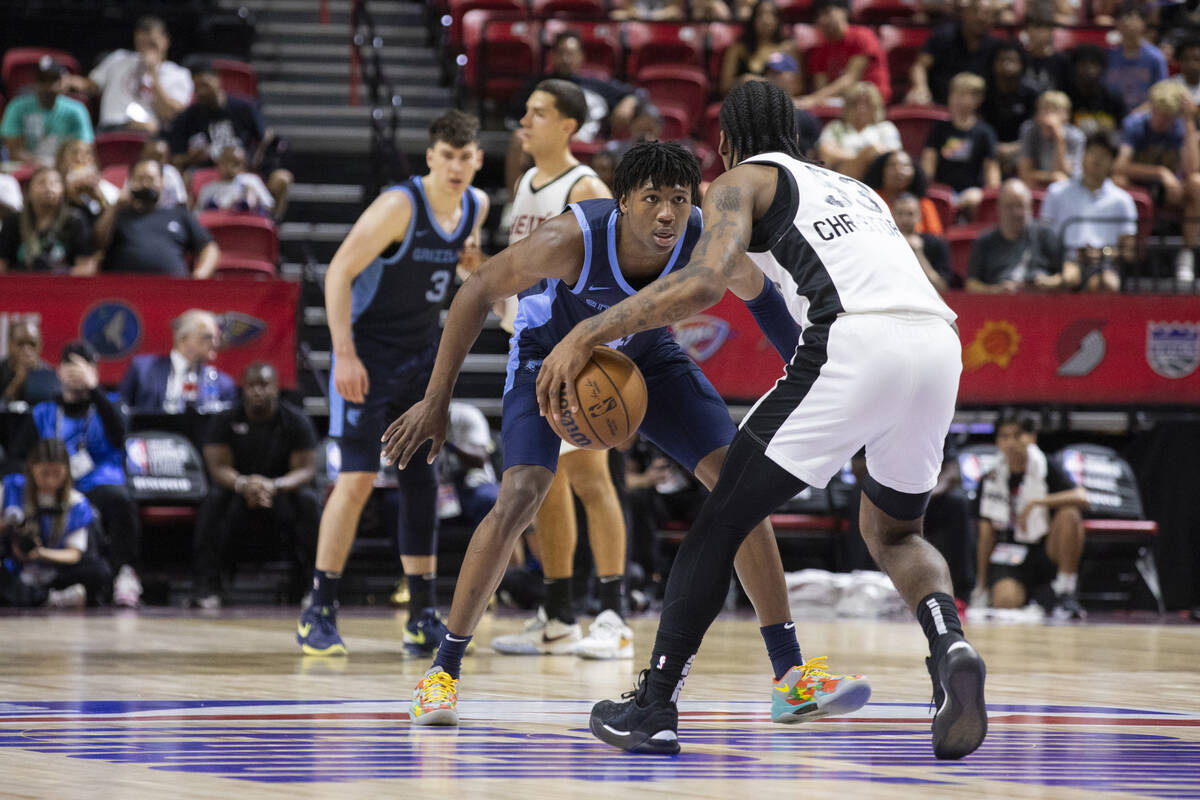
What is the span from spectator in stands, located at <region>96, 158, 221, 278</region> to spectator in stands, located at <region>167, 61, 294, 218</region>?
57.9 inches

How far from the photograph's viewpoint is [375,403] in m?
6.55

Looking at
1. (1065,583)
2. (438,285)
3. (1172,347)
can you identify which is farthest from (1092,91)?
(438,285)

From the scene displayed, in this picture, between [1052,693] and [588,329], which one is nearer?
[588,329]

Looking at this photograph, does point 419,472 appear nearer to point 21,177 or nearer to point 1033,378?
point 1033,378

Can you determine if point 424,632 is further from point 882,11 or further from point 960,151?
point 882,11

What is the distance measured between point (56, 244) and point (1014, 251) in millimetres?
6418

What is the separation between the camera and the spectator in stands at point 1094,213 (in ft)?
37.7

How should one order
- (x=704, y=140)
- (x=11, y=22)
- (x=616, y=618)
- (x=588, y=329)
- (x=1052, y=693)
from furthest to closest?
1. (x=11, y=22)
2. (x=704, y=140)
3. (x=616, y=618)
4. (x=1052, y=693)
5. (x=588, y=329)

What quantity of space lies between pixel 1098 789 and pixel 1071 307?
7.63 m

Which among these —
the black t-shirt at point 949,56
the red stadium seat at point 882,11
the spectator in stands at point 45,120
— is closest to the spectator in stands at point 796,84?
the black t-shirt at point 949,56

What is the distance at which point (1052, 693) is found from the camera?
5.46 m

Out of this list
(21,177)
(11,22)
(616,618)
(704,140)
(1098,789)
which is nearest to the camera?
(1098,789)

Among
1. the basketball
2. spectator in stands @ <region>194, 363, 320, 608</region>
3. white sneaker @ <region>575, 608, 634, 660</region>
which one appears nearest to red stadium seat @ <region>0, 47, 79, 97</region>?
spectator in stands @ <region>194, 363, 320, 608</region>

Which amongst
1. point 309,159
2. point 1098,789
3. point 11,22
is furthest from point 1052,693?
point 11,22
